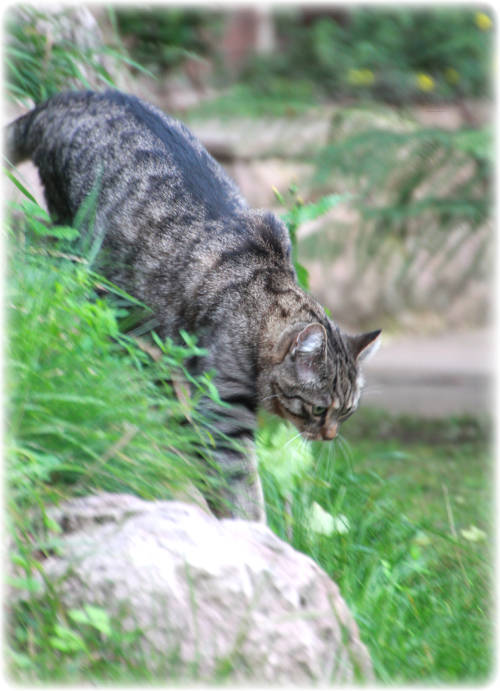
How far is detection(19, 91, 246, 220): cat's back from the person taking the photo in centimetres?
322

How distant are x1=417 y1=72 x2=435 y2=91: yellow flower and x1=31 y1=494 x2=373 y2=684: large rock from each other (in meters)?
5.74

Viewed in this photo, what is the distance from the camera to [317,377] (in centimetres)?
298

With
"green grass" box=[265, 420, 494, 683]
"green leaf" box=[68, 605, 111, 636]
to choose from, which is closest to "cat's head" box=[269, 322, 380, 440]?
"green grass" box=[265, 420, 494, 683]

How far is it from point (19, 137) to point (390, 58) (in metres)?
5.39

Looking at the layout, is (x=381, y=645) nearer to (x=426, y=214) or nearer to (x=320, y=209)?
(x=320, y=209)

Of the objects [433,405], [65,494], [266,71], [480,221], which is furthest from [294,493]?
[266,71]

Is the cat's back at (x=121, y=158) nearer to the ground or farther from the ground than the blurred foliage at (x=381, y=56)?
farther from the ground

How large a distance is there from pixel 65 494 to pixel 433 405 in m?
3.79

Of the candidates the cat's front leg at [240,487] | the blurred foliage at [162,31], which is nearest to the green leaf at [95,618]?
the cat's front leg at [240,487]

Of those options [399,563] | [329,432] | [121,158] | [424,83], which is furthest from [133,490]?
[424,83]

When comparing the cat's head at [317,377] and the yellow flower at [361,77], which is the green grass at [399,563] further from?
the yellow flower at [361,77]

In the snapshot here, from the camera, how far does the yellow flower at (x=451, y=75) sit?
303 inches

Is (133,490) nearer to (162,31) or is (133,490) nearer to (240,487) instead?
(240,487)

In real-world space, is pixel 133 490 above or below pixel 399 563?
above
